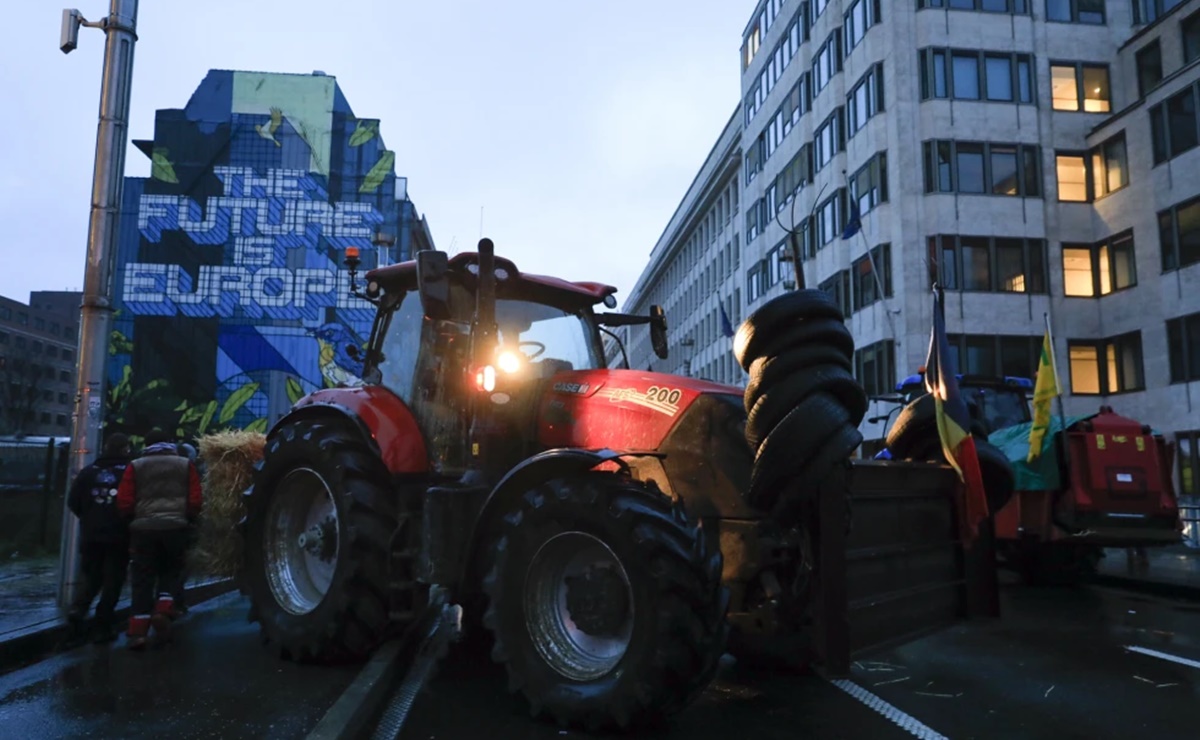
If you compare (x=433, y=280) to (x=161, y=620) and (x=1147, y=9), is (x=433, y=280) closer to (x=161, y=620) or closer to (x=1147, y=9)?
(x=161, y=620)

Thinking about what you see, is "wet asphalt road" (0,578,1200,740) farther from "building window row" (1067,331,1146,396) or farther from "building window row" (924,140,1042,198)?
"building window row" (924,140,1042,198)

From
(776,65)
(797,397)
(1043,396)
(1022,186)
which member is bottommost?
(797,397)

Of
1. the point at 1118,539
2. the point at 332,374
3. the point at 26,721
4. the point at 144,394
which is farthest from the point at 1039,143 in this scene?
the point at 144,394

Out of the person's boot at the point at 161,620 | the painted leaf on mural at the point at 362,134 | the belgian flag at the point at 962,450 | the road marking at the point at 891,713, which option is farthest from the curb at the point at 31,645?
the painted leaf on mural at the point at 362,134

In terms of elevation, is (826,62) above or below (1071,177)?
above

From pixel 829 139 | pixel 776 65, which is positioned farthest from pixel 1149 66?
pixel 776 65

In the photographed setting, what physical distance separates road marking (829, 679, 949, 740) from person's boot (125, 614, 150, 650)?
5.24 metres

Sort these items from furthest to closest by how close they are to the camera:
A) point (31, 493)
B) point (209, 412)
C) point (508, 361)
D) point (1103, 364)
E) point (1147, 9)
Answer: point (209, 412) < point (1147, 9) < point (1103, 364) < point (31, 493) < point (508, 361)

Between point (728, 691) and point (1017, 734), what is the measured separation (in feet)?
5.48

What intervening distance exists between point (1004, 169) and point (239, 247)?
44200 millimetres

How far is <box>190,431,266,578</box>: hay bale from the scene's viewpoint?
33.1 ft

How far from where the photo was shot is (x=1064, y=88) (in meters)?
30.7

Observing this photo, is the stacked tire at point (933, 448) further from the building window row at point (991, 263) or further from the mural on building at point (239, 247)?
the mural on building at point (239, 247)

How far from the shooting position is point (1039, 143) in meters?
30.2
